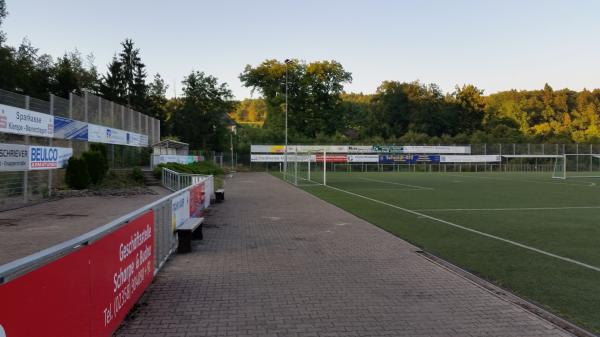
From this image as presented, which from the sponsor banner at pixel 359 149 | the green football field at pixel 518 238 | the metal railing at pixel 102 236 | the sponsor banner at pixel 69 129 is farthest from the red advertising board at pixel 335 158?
the metal railing at pixel 102 236

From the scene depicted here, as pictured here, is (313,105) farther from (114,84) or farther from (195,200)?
(195,200)

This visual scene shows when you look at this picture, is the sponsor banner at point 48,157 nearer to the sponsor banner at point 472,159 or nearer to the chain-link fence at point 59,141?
the chain-link fence at point 59,141

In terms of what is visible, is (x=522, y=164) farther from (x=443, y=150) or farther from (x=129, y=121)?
(x=129, y=121)

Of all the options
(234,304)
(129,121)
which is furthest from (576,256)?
(129,121)

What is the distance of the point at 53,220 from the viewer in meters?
13.8

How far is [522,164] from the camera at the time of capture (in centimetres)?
6944

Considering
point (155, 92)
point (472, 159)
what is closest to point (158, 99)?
point (155, 92)

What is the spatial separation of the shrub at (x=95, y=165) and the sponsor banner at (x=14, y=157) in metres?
5.85

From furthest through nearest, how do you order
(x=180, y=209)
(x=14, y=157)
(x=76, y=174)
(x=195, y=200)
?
(x=76, y=174) < (x=14, y=157) < (x=195, y=200) < (x=180, y=209)

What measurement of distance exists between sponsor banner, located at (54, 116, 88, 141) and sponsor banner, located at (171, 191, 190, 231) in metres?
11.8

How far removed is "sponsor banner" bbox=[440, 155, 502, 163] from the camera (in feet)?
221

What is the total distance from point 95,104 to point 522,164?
61.5 metres

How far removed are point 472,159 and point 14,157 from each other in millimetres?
62281

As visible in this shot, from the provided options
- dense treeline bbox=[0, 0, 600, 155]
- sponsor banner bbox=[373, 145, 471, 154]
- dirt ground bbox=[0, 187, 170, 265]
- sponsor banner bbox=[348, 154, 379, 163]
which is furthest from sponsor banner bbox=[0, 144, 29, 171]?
sponsor banner bbox=[373, 145, 471, 154]
